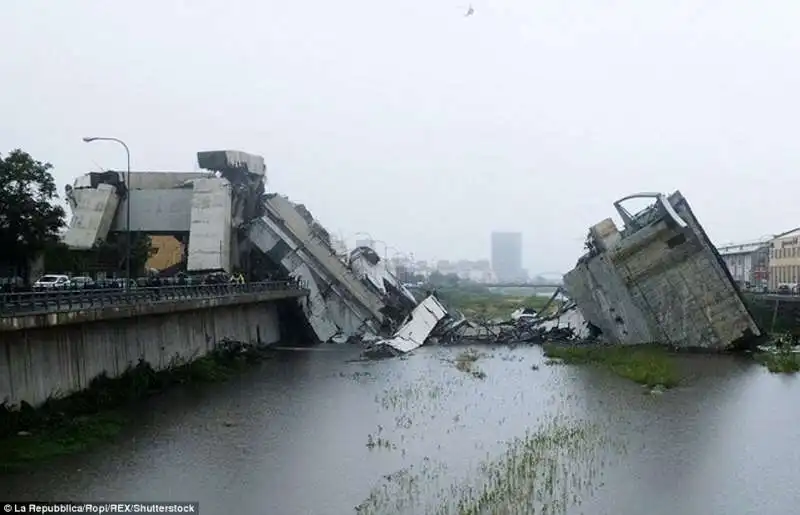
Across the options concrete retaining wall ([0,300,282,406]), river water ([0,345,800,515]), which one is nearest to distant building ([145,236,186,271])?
concrete retaining wall ([0,300,282,406])

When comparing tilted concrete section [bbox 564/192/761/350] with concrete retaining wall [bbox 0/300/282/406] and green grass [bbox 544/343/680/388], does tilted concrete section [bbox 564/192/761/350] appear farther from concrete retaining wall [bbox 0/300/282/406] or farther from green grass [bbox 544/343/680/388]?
concrete retaining wall [bbox 0/300/282/406]

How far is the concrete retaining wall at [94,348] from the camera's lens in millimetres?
23719

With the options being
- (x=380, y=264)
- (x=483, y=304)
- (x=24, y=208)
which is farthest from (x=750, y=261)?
(x=24, y=208)

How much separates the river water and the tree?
11.2 meters

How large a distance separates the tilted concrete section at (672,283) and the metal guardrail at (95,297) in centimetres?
2334

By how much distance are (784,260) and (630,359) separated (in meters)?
64.6

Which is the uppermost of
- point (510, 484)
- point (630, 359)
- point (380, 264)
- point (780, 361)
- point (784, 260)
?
point (380, 264)

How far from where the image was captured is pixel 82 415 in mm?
26375

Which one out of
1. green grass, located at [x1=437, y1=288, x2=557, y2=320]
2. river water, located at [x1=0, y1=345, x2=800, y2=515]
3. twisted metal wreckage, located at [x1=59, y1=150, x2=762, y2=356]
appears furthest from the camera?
green grass, located at [x1=437, y1=288, x2=557, y2=320]

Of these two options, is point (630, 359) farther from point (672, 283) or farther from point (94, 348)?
point (94, 348)

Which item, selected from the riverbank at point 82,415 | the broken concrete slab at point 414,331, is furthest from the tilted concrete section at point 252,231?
the riverbank at point 82,415

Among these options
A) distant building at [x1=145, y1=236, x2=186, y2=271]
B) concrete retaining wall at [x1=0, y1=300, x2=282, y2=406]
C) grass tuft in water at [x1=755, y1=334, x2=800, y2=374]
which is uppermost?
distant building at [x1=145, y1=236, x2=186, y2=271]

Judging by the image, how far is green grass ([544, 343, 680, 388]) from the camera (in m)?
36.8

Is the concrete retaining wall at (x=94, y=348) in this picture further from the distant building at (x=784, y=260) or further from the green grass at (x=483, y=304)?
the distant building at (x=784, y=260)
